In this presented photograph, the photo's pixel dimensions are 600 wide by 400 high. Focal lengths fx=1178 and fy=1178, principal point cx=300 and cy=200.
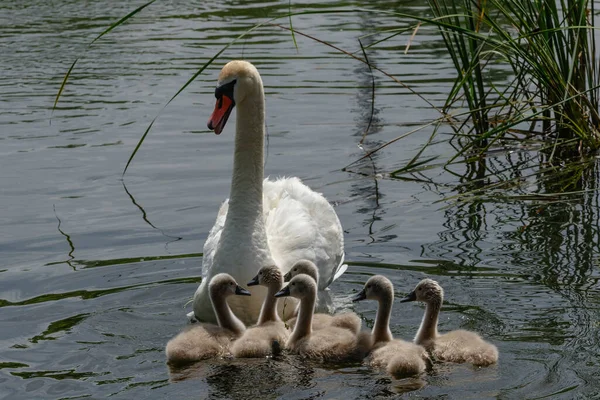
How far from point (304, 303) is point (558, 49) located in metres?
4.28

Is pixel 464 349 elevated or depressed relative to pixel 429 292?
depressed

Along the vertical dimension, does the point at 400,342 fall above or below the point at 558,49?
below

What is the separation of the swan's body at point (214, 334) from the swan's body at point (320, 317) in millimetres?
382

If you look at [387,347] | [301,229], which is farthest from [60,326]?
[387,347]

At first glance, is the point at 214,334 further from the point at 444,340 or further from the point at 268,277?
the point at 444,340

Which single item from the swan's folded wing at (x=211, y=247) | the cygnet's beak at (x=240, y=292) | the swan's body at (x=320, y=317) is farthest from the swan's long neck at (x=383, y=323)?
the swan's folded wing at (x=211, y=247)

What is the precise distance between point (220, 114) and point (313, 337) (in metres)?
1.68

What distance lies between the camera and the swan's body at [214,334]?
255 inches

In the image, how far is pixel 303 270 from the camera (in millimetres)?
7344

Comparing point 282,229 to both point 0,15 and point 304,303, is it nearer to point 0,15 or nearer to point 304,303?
point 304,303

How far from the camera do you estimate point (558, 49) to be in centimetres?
1003

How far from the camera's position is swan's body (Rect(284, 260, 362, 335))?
22.7 feet

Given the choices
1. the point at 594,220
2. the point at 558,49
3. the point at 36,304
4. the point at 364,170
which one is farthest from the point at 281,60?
the point at 36,304

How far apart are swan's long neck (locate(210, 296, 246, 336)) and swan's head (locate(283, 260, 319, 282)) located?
1.56 feet
